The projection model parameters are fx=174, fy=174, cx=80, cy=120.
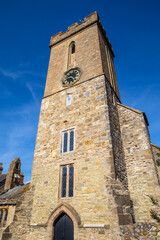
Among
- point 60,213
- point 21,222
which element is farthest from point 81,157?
point 21,222

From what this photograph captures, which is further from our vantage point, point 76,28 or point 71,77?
point 76,28

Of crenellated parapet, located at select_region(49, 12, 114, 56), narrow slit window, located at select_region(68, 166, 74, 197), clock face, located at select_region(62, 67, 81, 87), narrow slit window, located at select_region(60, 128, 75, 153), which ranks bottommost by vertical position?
narrow slit window, located at select_region(68, 166, 74, 197)

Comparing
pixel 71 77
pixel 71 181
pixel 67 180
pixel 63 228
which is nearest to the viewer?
pixel 63 228

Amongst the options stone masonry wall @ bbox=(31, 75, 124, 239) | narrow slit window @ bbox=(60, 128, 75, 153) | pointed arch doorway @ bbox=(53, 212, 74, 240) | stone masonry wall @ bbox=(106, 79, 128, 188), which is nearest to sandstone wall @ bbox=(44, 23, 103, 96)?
stone masonry wall @ bbox=(31, 75, 124, 239)

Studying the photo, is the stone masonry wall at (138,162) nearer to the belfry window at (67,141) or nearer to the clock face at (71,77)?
the belfry window at (67,141)

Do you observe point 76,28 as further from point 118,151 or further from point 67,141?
point 118,151

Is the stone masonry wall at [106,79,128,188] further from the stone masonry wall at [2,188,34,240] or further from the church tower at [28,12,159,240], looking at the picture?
the stone masonry wall at [2,188,34,240]

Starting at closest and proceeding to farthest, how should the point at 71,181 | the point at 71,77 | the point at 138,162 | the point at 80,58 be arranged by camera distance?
the point at 71,181
the point at 138,162
the point at 71,77
the point at 80,58

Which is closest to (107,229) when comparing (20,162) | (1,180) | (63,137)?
(63,137)

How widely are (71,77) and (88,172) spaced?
8358 mm

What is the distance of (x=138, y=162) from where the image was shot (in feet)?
34.8

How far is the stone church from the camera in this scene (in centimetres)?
839

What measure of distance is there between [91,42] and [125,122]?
857 centimetres

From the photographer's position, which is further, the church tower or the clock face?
the clock face
